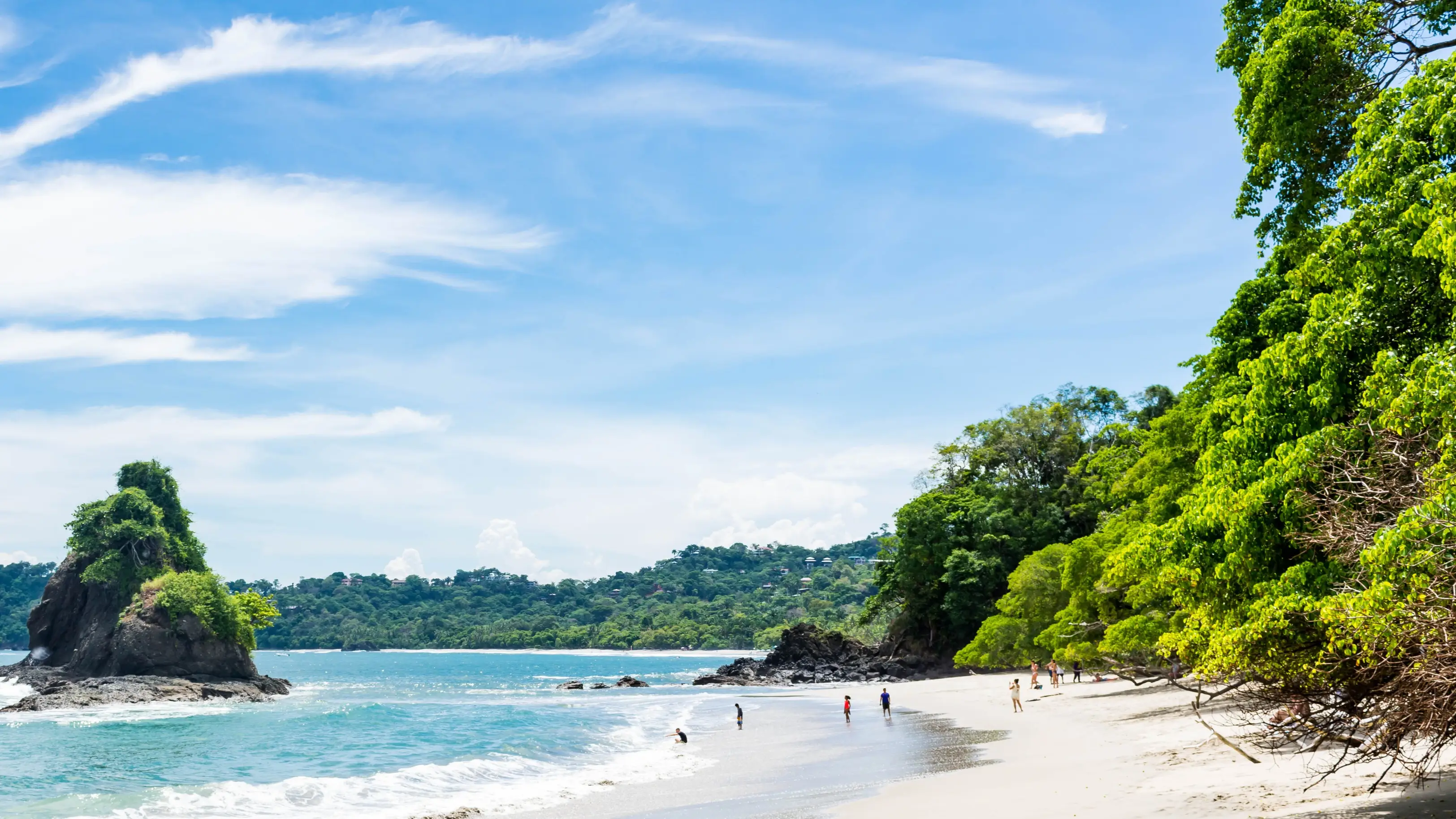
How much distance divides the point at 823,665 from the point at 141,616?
4903 cm

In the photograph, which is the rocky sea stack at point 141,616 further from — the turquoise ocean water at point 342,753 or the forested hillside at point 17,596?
the forested hillside at point 17,596

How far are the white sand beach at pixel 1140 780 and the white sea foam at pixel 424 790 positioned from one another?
8.67m

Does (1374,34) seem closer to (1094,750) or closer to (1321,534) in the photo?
(1321,534)

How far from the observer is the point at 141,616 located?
63.6 m

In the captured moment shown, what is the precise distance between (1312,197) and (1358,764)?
7618 millimetres

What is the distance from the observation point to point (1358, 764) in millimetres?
12781

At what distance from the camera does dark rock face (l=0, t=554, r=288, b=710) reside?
60.0 m

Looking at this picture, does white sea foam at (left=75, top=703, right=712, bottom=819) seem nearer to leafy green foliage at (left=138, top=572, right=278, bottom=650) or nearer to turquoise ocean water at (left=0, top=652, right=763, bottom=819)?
turquoise ocean water at (left=0, top=652, right=763, bottom=819)

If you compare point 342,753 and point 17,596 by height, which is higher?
point 17,596

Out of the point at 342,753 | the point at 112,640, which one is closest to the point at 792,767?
the point at 342,753

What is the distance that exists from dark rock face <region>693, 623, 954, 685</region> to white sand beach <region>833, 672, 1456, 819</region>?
1572 inches

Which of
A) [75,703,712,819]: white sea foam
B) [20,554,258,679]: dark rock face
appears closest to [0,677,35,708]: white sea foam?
[20,554,258,679]: dark rock face

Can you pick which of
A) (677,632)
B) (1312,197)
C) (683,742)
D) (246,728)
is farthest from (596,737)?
(677,632)

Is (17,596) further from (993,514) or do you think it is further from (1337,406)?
(1337,406)
